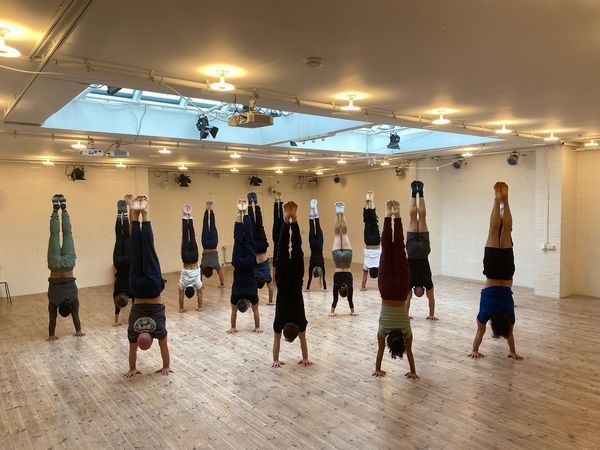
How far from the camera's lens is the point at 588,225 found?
823 centimetres

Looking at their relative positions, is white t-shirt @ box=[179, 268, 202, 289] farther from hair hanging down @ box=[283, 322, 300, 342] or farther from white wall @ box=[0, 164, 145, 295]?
white wall @ box=[0, 164, 145, 295]

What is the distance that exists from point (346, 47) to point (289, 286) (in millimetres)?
2525

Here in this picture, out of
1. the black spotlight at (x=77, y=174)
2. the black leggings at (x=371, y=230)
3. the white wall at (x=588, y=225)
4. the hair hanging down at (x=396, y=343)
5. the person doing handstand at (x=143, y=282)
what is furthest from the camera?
the black spotlight at (x=77, y=174)

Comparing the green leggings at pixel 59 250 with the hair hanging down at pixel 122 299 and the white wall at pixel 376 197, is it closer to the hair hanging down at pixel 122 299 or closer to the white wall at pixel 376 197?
the hair hanging down at pixel 122 299

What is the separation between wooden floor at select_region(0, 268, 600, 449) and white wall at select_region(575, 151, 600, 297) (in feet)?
6.25

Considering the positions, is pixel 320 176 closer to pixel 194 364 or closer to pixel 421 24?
pixel 194 364

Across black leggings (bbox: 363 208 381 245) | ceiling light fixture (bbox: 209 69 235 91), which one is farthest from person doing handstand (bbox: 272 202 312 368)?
black leggings (bbox: 363 208 381 245)

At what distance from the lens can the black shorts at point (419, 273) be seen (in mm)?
6277

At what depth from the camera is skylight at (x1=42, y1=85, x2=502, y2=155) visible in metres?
6.03

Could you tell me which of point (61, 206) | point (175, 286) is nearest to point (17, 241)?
point (175, 286)

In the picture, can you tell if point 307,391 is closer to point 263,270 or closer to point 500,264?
point 500,264

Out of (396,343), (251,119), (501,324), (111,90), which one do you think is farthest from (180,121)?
(501,324)

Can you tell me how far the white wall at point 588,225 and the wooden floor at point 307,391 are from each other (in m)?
1.91

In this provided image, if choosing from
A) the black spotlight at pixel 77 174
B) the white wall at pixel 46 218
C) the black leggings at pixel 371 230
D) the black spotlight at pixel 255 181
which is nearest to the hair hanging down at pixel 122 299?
the black leggings at pixel 371 230
